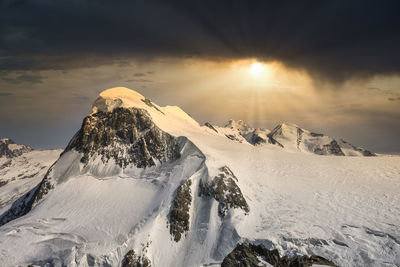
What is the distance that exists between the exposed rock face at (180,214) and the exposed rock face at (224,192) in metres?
4.50

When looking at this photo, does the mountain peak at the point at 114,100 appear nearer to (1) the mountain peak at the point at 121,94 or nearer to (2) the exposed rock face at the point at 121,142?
(1) the mountain peak at the point at 121,94

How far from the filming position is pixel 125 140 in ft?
271

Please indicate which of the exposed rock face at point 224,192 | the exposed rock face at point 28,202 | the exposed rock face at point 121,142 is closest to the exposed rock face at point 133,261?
the exposed rock face at point 224,192

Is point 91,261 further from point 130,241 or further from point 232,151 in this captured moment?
point 232,151

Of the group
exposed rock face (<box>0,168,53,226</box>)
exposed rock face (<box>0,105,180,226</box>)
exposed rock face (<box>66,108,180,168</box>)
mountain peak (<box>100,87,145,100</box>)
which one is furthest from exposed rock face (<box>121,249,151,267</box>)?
mountain peak (<box>100,87,145,100</box>)

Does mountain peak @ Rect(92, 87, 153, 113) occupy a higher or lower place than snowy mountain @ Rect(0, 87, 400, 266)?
higher

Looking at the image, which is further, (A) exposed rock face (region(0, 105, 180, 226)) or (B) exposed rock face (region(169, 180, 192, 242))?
(A) exposed rock face (region(0, 105, 180, 226))

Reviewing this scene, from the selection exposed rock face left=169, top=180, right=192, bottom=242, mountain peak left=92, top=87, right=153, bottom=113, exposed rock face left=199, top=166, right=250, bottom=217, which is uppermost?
mountain peak left=92, top=87, right=153, bottom=113

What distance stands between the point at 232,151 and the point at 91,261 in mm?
53699

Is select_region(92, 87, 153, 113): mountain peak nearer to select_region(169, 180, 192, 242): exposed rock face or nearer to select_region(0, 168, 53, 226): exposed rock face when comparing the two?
select_region(0, 168, 53, 226): exposed rock face

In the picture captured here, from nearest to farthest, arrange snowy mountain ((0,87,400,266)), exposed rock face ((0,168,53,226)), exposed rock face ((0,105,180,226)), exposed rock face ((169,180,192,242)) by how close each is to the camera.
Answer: snowy mountain ((0,87,400,266)) → exposed rock face ((169,180,192,242)) → exposed rock face ((0,168,53,226)) → exposed rock face ((0,105,180,226))

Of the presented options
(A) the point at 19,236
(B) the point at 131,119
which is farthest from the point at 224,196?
(A) the point at 19,236

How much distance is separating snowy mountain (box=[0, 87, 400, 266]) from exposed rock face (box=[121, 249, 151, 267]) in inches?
7.7

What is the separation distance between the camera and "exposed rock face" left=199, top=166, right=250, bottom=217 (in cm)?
6366
